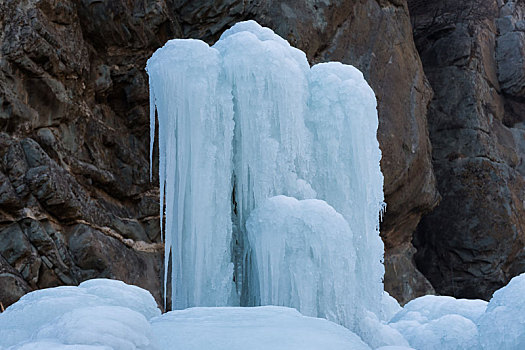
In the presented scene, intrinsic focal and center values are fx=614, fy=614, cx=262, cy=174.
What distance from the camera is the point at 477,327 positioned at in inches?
229

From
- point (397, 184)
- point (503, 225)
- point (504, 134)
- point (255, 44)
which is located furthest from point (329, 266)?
point (504, 134)

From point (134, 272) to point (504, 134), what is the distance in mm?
12984

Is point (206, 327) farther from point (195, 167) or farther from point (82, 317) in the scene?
point (195, 167)

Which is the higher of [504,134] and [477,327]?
[504,134]

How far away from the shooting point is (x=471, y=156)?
17.8 metres

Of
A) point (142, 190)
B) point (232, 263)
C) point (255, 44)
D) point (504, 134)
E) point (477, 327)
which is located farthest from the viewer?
point (504, 134)

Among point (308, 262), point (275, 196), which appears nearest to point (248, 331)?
point (308, 262)

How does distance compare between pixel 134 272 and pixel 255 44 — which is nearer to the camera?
pixel 255 44

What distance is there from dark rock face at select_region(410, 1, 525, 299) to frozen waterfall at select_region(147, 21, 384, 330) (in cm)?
1033

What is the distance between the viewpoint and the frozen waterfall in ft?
22.4

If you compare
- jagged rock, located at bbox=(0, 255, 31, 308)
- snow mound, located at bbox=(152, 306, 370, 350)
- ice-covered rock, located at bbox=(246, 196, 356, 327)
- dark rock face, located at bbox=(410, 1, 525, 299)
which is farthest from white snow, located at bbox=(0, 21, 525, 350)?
dark rock face, located at bbox=(410, 1, 525, 299)

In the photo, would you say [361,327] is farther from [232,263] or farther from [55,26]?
[55,26]

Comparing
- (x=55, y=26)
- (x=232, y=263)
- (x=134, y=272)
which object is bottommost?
(x=134, y=272)

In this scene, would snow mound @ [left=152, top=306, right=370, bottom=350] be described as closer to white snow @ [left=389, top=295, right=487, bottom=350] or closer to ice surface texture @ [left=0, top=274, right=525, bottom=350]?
ice surface texture @ [left=0, top=274, right=525, bottom=350]
